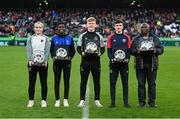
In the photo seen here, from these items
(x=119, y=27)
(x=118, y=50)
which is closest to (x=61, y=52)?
(x=118, y=50)

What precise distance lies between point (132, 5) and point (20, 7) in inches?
478

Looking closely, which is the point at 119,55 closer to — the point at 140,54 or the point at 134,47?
the point at 134,47

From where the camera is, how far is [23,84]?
16.9m

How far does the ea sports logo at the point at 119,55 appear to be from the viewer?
11758 mm

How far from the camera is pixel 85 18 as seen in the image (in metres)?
52.2

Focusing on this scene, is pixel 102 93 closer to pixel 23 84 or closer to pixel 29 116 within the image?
pixel 23 84

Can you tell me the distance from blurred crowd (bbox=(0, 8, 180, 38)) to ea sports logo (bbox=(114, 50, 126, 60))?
34.5 meters

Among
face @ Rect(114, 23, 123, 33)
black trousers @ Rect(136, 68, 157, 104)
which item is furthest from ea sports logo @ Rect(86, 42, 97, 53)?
black trousers @ Rect(136, 68, 157, 104)

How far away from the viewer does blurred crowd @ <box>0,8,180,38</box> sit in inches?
1900

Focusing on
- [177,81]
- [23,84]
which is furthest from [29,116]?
[177,81]

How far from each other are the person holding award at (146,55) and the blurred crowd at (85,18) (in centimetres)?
3422

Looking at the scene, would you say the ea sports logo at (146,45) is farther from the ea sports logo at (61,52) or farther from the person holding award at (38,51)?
the person holding award at (38,51)

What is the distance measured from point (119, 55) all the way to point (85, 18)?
1599 inches

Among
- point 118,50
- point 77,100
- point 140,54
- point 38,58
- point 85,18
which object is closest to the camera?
point 38,58
